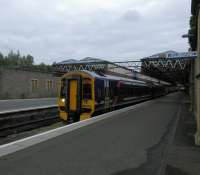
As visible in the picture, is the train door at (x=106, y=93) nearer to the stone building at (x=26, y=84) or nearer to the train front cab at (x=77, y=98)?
the train front cab at (x=77, y=98)

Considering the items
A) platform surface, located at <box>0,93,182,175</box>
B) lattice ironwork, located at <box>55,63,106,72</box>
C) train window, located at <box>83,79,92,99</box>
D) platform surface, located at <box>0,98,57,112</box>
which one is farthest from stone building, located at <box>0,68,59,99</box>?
platform surface, located at <box>0,93,182,175</box>

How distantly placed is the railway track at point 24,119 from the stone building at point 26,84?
65.4 feet

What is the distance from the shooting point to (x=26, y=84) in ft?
129

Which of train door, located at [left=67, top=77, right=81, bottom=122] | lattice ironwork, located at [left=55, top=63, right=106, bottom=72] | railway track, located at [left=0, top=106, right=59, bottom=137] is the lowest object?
railway track, located at [left=0, top=106, right=59, bottom=137]

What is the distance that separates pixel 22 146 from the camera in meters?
6.67

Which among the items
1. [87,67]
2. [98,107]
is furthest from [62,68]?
[98,107]

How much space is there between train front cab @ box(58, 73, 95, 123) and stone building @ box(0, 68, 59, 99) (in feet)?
75.6

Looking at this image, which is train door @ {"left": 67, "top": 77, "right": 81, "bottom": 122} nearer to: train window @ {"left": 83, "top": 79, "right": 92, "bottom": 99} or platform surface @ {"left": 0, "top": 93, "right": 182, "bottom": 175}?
train window @ {"left": 83, "top": 79, "right": 92, "bottom": 99}

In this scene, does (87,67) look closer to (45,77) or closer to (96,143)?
(45,77)

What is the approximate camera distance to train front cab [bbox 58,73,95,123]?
1378 centimetres

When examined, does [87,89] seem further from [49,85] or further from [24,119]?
[49,85]

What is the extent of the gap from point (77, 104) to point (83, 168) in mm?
8748

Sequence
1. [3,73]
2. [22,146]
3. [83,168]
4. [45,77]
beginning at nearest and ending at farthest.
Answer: [83,168] < [22,146] < [3,73] < [45,77]

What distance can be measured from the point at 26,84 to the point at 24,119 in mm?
26359
